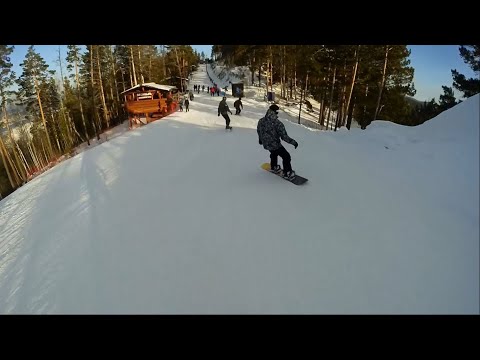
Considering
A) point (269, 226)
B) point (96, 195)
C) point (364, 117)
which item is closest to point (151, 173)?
point (96, 195)

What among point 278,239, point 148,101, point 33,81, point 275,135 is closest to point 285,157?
point 275,135

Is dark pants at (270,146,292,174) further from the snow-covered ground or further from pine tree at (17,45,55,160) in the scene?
pine tree at (17,45,55,160)

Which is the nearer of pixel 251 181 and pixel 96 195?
pixel 251 181

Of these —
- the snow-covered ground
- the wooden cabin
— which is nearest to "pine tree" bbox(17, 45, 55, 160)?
the wooden cabin

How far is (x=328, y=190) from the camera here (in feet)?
16.4

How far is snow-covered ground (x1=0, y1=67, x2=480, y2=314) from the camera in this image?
8.73 ft

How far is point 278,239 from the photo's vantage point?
380 cm

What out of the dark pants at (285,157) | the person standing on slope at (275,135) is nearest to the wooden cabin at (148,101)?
the person standing on slope at (275,135)

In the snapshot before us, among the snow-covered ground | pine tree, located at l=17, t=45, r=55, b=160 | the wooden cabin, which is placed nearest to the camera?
the snow-covered ground

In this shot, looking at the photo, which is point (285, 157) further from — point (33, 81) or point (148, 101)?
point (33, 81)

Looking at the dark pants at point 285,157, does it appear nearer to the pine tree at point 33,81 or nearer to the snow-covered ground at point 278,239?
the snow-covered ground at point 278,239
